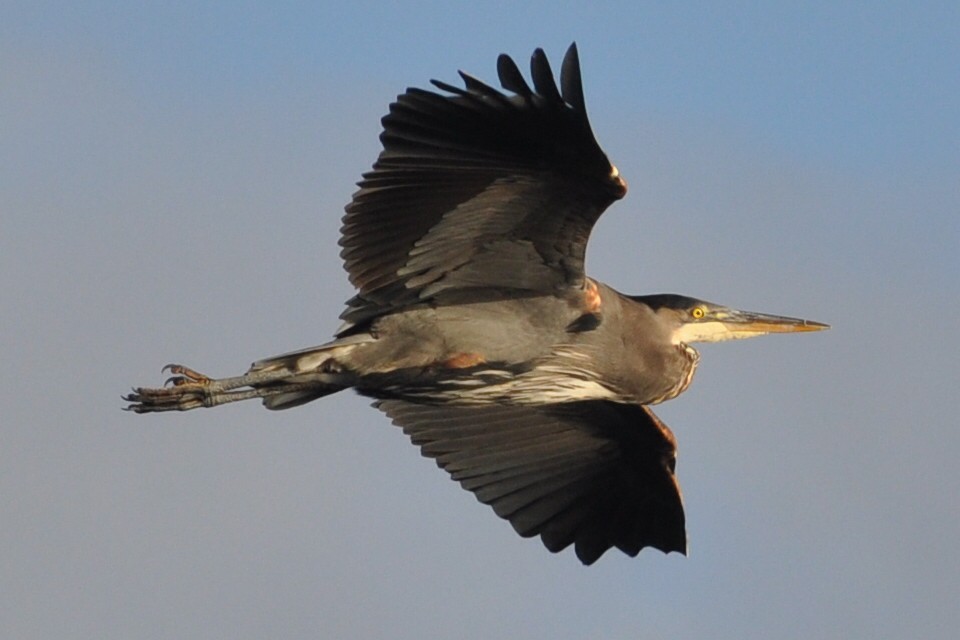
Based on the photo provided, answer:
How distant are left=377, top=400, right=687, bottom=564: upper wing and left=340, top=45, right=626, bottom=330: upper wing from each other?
5.74 ft

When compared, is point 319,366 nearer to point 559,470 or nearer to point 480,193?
point 480,193

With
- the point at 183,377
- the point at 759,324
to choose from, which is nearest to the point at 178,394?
the point at 183,377

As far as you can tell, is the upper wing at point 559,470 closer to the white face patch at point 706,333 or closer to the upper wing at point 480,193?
the white face patch at point 706,333

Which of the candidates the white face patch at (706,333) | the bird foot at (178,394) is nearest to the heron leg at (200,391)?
the bird foot at (178,394)

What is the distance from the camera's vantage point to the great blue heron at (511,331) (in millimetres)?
8812

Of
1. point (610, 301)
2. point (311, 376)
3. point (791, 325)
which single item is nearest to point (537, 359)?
point (610, 301)

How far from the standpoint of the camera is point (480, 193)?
9.04 m

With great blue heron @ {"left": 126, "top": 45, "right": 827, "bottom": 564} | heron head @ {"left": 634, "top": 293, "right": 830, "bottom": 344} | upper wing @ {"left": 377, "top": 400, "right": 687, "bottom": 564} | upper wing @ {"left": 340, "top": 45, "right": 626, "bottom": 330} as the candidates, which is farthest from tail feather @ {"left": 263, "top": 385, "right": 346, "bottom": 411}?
heron head @ {"left": 634, "top": 293, "right": 830, "bottom": 344}

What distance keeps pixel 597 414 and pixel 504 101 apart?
10.5ft

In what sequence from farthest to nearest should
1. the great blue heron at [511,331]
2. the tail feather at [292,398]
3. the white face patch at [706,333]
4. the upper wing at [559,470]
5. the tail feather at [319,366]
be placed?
the upper wing at [559,470] → the white face patch at [706,333] → the tail feather at [292,398] → the tail feather at [319,366] → the great blue heron at [511,331]

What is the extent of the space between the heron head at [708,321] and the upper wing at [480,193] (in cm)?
120

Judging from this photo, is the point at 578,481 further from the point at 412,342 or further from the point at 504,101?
the point at 504,101

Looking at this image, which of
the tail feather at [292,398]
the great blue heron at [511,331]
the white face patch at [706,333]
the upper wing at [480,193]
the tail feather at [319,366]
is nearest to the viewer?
the upper wing at [480,193]

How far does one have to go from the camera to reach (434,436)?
11.2 m
